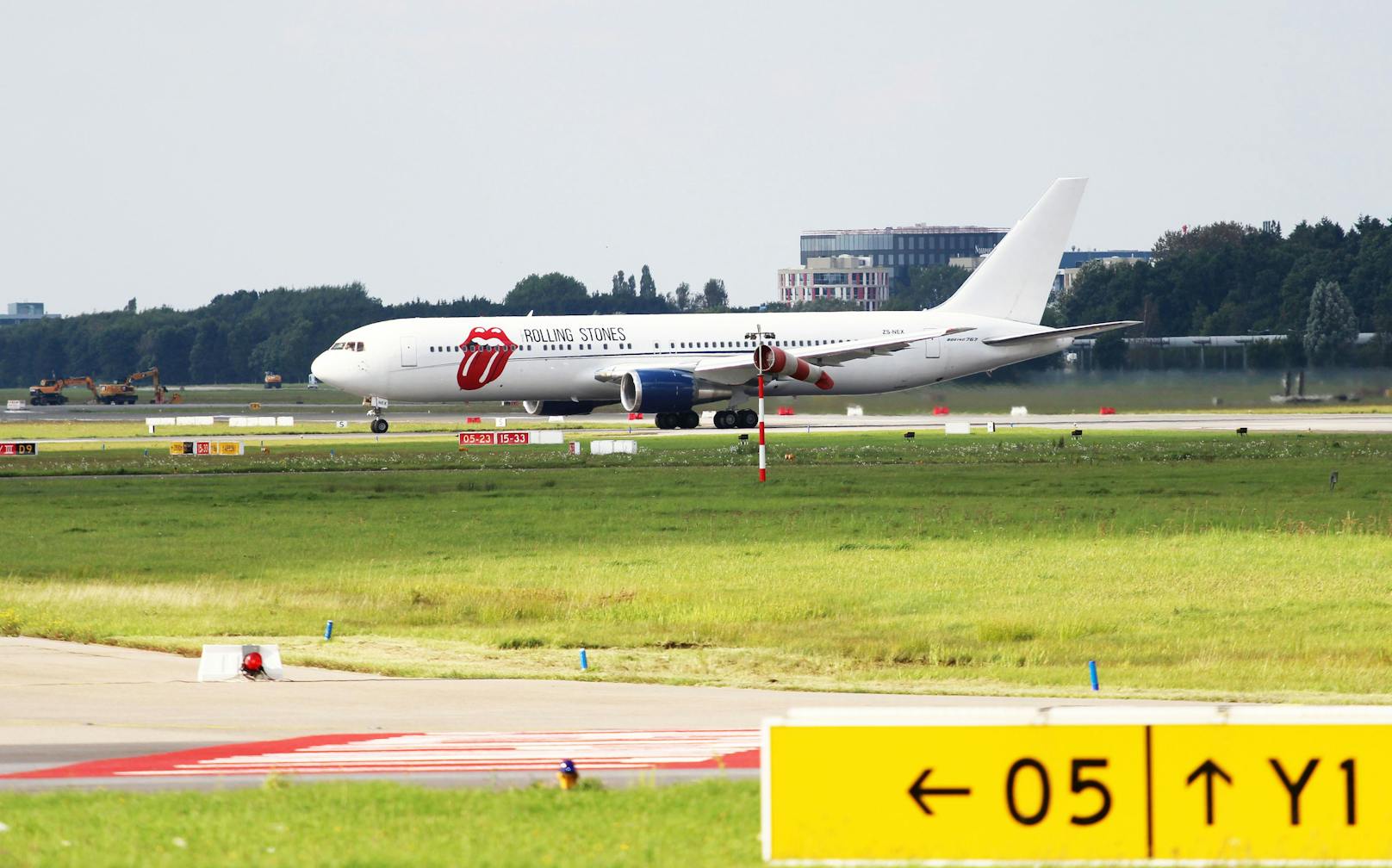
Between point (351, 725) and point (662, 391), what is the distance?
5476cm

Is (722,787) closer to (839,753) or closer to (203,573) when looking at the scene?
(839,753)

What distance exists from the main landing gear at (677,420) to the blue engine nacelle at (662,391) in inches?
77.1

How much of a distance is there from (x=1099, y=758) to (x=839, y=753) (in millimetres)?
1230

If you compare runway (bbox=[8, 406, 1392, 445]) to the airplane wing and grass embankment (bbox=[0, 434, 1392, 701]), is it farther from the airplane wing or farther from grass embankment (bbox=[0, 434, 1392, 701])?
grass embankment (bbox=[0, 434, 1392, 701])

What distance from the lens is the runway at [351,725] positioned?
14.4m

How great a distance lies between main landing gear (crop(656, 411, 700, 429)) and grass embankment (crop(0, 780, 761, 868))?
205 feet

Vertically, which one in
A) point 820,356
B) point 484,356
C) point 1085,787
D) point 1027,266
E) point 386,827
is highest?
point 1027,266

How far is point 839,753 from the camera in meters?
8.86

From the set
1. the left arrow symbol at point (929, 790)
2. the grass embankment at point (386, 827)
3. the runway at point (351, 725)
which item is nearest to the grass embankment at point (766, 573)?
the runway at point (351, 725)

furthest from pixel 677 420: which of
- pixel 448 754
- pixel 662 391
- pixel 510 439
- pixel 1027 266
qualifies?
pixel 448 754

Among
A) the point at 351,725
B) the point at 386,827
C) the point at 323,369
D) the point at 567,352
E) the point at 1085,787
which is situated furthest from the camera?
the point at 323,369

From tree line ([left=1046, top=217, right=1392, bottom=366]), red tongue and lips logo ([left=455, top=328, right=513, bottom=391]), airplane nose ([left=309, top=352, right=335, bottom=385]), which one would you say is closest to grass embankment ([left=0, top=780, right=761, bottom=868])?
red tongue and lips logo ([left=455, top=328, right=513, bottom=391])

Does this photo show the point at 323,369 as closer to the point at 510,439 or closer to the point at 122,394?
the point at 510,439

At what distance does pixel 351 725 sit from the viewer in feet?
57.5
